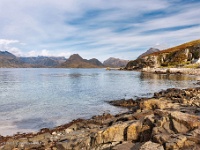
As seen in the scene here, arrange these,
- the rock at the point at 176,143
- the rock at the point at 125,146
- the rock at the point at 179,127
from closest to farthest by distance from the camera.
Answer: the rock at the point at 176,143
the rock at the point at 125,146
the rock at the point at 179,127

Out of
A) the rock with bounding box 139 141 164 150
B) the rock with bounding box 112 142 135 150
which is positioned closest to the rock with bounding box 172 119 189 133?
the rock with bounding box 139 141 164 150

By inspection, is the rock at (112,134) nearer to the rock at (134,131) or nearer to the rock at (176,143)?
the rock at (134,131)

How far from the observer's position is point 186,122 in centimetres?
1377

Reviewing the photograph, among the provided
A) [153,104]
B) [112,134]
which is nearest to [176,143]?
[112,134]

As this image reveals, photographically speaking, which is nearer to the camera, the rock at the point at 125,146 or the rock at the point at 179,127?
the rock at the point at 125,146

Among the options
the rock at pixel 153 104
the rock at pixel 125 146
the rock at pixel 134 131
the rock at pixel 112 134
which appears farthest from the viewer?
the rock at pixel 153 104

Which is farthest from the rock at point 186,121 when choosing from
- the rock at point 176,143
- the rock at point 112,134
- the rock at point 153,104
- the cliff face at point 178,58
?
the cliff face at point 178,58

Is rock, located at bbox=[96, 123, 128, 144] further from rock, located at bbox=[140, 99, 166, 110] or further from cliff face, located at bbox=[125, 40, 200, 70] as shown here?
cliff face, located at bbox=[125, 40, 200, 70]

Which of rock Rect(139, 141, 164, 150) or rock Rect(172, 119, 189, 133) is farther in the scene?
rock Rect(172, 119, 189, 133)

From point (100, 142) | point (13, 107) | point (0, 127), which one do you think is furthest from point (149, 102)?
point (13, 107)

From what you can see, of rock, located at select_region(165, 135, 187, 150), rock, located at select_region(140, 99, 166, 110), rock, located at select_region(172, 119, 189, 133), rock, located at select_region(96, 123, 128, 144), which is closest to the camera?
rock, located at select_region(165, 135, 187, 150)

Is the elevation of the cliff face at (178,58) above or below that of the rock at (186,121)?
above

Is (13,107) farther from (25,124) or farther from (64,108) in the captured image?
(25,124)

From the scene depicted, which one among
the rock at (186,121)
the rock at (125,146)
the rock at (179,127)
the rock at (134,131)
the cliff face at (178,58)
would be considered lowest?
the rock at (125,146)
